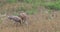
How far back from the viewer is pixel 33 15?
11961mm

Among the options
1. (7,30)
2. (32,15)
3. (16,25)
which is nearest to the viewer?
(7,30)

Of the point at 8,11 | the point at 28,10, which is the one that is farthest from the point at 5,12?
the point at 28,10

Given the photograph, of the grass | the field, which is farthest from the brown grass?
the grass

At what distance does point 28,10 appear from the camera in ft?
42.9

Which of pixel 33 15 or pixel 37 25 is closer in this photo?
pixel 37 25

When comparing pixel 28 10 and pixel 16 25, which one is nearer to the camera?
pixel 16 25

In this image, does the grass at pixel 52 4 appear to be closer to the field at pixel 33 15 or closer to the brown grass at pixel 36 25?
the field at pixel 33 15

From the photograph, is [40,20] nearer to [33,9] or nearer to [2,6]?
[33,9]

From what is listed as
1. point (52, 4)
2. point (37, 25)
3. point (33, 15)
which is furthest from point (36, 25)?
point (52, 4)

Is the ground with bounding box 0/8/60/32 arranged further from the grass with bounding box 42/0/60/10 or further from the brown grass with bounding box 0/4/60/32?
the grass with bounding box 42/0/60/10

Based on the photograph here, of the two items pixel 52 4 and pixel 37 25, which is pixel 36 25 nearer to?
pixel 37 25

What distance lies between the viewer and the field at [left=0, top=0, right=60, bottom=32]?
9234 mm

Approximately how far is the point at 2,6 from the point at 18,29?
4.66 m

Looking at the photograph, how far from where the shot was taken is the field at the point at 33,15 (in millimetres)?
9234
